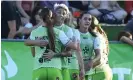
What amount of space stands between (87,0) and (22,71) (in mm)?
3990

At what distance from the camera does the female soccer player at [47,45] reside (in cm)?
805

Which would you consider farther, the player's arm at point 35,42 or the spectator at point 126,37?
the spectator at point 126,37

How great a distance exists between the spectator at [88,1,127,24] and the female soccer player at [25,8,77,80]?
188 inches

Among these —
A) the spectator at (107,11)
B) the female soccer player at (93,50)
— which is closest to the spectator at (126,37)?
the female soccer player at (93,50)

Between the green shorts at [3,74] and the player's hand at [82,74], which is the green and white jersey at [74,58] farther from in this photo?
the green shorts at [3,74]

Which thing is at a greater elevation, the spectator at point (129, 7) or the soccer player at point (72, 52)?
the spectator at point (129, 7)

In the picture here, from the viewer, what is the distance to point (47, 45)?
319 inches

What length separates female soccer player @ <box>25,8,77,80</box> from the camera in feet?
26.4

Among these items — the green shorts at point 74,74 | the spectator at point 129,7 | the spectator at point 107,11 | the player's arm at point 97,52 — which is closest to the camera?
the green shorts at point 74,74

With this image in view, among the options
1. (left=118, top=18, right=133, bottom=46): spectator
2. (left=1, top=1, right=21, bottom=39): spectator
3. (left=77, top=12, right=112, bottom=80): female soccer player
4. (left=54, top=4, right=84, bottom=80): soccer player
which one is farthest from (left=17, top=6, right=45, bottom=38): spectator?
(left=54, top=4, right=84, bottom=80): soccer player

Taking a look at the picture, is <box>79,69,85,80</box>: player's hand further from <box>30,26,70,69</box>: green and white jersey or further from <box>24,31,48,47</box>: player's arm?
<box>24,31,48,47</box>: player's arm

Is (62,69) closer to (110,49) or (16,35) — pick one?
(110,49)

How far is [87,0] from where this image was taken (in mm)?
13445

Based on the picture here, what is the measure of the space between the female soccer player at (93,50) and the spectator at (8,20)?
2569 mm
